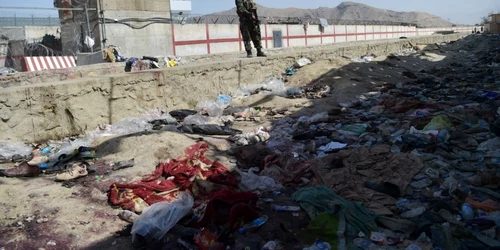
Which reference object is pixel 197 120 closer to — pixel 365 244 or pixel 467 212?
pixel 365 244

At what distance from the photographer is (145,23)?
13383 millimetres

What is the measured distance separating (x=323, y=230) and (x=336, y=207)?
0.84 ft

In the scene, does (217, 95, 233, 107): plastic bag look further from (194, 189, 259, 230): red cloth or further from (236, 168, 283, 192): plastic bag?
(194, 189, 259, 230): red cloth

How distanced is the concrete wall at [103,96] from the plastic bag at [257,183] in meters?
2.86

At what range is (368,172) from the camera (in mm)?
4074

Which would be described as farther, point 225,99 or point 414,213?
point 225,99

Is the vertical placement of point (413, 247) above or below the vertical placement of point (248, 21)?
below

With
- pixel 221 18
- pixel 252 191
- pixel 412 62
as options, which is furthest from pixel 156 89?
pixel 221 18

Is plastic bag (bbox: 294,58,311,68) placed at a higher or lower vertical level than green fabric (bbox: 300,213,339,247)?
higher

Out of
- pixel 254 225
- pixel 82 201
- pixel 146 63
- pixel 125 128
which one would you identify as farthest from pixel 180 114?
pixel 254 225

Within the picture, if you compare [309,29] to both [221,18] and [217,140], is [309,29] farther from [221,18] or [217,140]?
[217,140]

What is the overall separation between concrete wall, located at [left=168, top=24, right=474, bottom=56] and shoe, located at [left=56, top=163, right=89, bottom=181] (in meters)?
11.6

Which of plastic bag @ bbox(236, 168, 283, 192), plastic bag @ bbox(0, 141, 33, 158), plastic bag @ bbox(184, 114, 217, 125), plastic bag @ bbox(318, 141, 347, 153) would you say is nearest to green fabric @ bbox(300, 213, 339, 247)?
plastic bag @ bbox(236, 168, 283, 192)

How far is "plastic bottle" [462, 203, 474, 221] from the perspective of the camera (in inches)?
122
